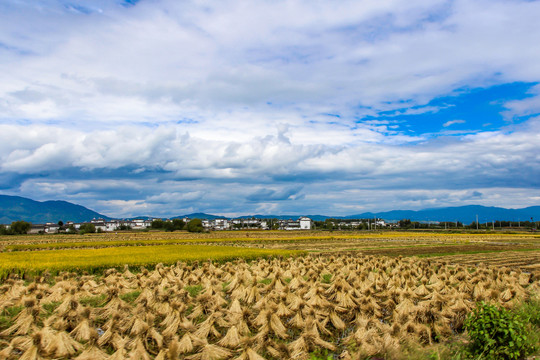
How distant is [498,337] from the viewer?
358 inches

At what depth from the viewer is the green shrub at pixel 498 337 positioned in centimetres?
893

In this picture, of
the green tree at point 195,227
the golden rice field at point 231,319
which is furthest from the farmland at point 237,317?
the green tree at point 195,227

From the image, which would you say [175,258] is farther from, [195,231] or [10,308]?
[195,231]

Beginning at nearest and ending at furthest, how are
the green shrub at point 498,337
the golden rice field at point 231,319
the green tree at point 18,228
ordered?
the green shrub at point 498,337 < the golden rice field at point 231,319 < the green tree at point 18,228

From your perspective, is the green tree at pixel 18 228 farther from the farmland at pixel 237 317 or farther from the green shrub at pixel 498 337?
the green shrub at pixel 498 337

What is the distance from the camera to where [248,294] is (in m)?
14.5

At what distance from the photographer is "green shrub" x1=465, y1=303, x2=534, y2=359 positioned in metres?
8.93

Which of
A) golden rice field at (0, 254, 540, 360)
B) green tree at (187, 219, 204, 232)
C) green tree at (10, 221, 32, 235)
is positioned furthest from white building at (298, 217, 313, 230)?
golden rice field at (0, 254, 540, 360)

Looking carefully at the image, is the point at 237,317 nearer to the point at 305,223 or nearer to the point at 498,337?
the point at 498,337

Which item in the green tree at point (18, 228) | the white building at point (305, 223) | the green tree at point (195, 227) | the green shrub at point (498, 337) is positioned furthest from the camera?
the white building at point (305, 223)

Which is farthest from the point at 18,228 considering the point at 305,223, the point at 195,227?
the point at 305,223

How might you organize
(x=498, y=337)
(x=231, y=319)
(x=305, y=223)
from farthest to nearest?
(x=305, y=223) → (x=231, y=319) → (x=498, y=337)

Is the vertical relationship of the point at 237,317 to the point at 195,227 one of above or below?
below

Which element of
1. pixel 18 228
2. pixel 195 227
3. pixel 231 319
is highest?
pixel 18 228
